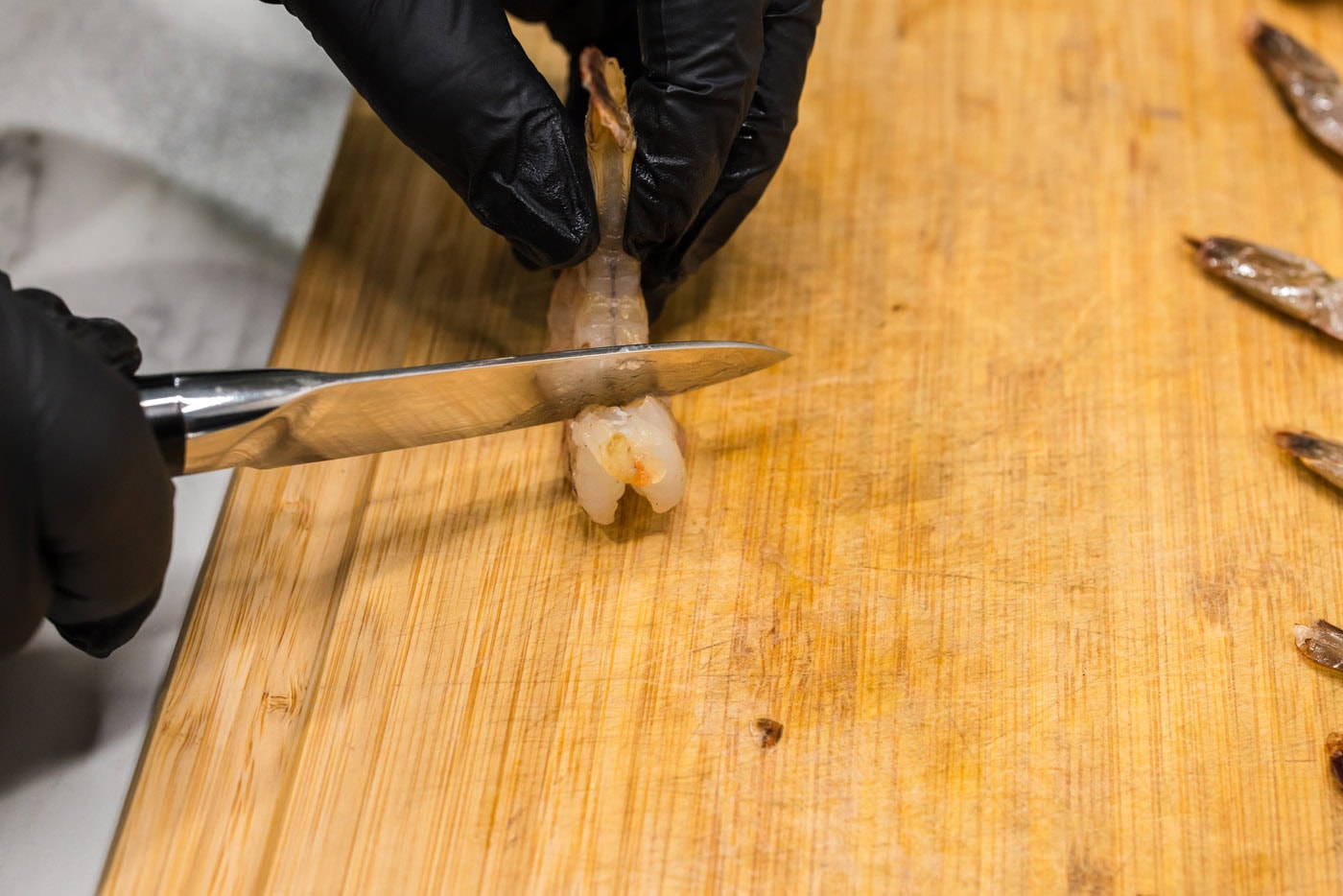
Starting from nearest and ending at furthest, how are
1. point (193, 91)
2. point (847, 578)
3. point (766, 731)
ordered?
1. point (766, 731)
2. point (847, 578)
3. point (193, 91)

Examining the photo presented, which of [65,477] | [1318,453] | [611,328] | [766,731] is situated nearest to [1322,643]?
[1318,453]

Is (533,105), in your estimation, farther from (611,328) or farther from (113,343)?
(113,343)

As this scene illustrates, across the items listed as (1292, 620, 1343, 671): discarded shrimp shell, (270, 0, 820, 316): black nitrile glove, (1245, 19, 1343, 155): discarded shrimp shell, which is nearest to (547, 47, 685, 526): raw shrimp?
(270, 0, 820, 316): black nitrile glove

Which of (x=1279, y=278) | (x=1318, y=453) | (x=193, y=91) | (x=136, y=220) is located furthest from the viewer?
(x=193, y=91)

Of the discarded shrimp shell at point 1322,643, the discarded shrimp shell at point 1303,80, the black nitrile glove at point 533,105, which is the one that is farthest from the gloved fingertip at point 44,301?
the discarded shrimp shell at point 1303,80

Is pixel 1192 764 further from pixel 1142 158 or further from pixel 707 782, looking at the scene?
pixel 1142 158

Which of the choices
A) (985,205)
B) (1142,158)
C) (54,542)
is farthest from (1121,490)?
(54,542)

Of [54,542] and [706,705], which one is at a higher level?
[54,542]

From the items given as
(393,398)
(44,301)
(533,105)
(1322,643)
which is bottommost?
(1322,643)
